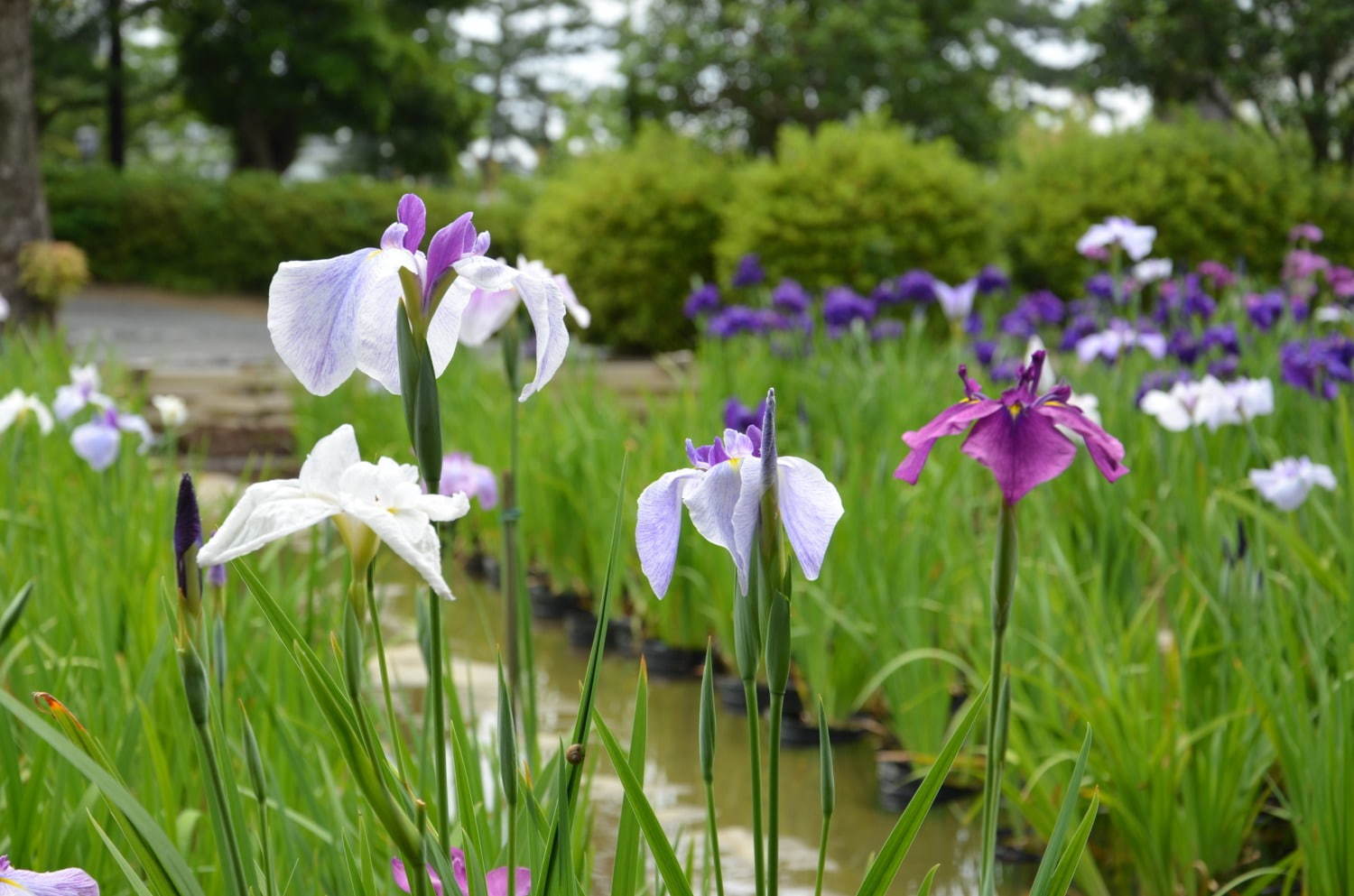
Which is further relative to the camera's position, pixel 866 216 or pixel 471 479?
pixel 866 216

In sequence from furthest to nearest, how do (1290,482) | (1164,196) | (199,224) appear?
(199,224) < (1164,196) < (1290,482)

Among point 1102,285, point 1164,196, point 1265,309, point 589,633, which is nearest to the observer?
point 589,633

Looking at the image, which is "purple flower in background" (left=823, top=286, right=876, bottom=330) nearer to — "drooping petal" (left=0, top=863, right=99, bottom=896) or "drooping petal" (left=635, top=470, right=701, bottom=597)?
"drooping petal" (left=635, top=470, right=701, bottom=597)

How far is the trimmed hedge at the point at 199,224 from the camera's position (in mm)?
15367

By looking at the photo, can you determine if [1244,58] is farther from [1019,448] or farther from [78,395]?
[1019,448]

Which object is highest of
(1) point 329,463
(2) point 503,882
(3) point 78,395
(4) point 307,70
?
(4) point 307,70

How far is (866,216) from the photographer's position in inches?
306

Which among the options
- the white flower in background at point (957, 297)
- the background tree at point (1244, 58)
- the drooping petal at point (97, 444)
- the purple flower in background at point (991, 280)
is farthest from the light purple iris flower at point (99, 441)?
the background tree at point (1244, 58)

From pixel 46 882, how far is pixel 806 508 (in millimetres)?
507

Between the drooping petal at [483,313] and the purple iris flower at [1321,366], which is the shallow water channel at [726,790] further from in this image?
the purple iris flower at [1321,366]

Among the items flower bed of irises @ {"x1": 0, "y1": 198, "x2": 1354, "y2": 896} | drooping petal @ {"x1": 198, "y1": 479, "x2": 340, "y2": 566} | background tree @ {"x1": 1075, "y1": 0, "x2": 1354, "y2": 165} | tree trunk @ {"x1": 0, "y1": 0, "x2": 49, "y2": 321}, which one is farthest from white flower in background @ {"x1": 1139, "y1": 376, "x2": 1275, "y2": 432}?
background tree @ {"x1": 1075, "y1": 0, "x2": 1354, "y2": 165}

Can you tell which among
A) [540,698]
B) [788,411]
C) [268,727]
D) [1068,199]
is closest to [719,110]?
[1068,199]

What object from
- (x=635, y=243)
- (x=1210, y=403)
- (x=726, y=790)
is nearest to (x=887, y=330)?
(x=1210, y=403)

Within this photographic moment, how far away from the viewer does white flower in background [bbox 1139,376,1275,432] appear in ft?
7.93
